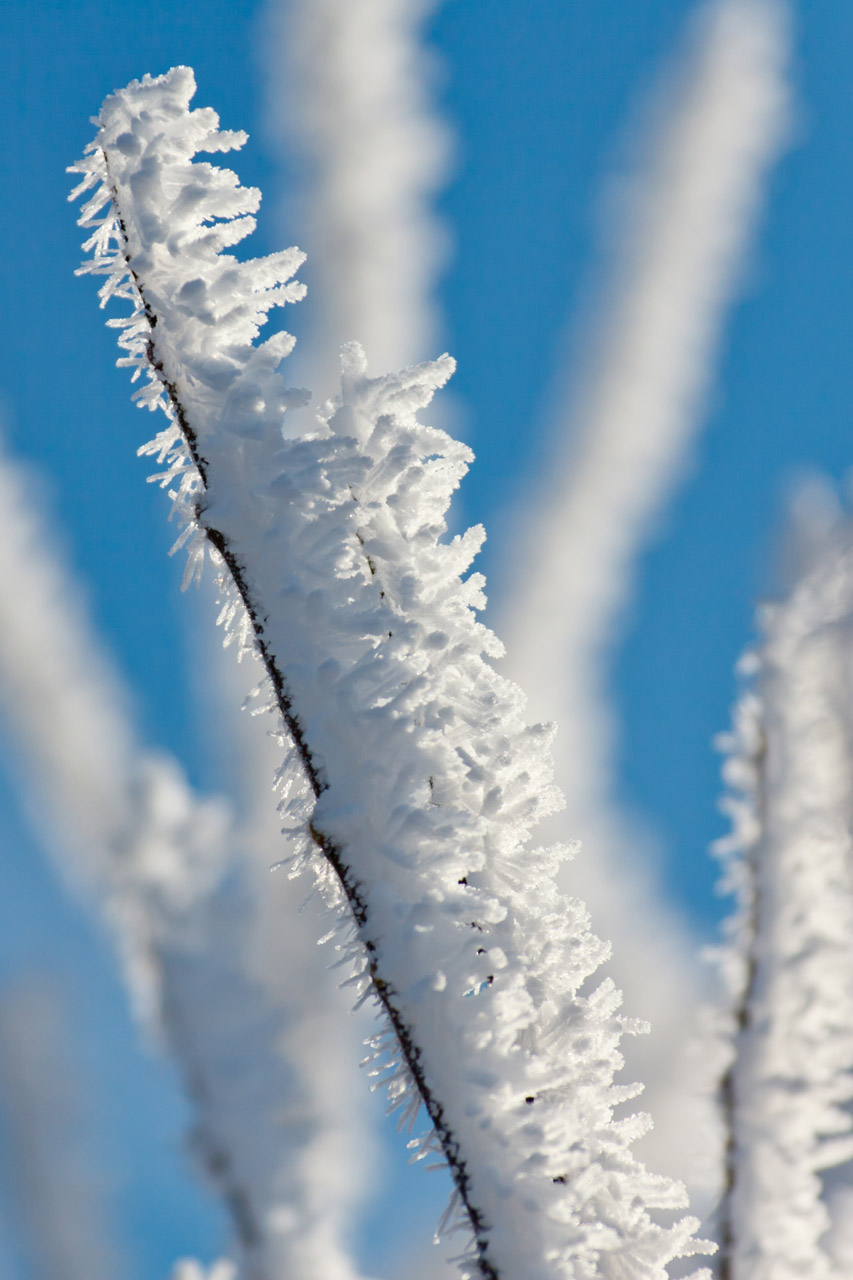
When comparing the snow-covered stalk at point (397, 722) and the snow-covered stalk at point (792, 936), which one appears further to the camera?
the snow-covered stalk at point (792, 936)

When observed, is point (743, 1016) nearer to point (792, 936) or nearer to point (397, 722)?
point (792, 936)

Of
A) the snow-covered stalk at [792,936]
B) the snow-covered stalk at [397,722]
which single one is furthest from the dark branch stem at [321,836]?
the snow-covered stalk at [792,936]

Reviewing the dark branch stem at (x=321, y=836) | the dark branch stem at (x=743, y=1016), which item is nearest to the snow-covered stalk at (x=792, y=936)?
the dark branch stem at (x=743, y=1016)

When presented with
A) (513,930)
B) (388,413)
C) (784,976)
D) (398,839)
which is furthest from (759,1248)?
(388,413)

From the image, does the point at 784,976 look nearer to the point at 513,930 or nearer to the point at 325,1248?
the point at 513,930

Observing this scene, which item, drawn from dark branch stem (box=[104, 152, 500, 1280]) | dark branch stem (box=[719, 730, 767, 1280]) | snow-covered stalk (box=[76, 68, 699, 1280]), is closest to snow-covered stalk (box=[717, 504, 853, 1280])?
dark branch stem (box=[719, 730, 767, 1280])

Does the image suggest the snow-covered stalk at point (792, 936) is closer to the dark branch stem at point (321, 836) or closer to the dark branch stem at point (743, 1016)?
the dark branch stem at point (743, 1016)
